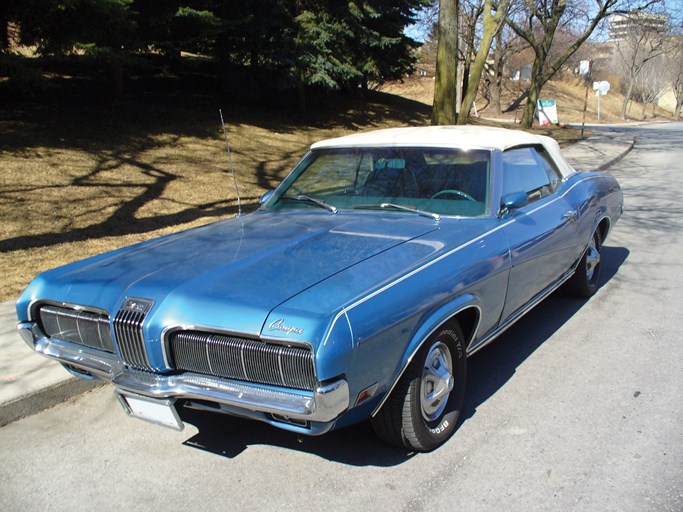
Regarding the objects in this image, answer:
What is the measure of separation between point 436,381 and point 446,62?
1068 cm

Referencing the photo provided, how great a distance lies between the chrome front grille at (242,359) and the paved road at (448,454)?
26.2 inches

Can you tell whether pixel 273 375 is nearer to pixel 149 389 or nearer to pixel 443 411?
pixel 149 389

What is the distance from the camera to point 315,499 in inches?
109

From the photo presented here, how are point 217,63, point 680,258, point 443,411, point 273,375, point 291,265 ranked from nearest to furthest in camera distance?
point 273,375
point 291,265
point 443,411
point 680,258
point 217,63

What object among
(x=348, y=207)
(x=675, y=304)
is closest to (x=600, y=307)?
(x=675, y=304)

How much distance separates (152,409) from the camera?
2.76 metres

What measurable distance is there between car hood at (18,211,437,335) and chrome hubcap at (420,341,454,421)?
24.3 inches

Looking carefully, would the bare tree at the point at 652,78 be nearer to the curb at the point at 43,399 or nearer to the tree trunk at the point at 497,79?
the tree trunk at the point at 497,79

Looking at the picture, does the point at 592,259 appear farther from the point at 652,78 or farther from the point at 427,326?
the point at 652,78

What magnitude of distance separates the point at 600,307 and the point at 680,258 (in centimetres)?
212

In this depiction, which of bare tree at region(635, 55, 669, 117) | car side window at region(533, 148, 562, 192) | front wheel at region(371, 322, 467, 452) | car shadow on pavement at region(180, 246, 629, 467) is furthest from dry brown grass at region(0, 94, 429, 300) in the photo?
bare tree at region(635, 55, 669, 117)

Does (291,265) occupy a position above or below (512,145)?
below

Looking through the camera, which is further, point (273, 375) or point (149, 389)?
point (149, 389)

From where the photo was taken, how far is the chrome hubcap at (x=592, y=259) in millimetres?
5297
